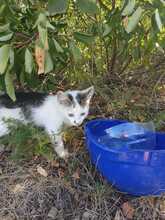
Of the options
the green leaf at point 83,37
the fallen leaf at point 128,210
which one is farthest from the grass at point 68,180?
the green leaf at point 83,37

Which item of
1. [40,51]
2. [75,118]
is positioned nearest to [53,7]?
[40,51]

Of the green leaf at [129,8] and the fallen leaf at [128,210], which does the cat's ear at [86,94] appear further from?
the green leaf at [129,8]

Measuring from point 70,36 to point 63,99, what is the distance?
1.55 feet

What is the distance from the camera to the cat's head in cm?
344

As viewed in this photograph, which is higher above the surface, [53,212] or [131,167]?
[131,167]

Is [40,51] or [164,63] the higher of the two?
[40,51]

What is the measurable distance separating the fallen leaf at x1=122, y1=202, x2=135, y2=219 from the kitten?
571 millimetres

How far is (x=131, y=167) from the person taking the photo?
2.94m

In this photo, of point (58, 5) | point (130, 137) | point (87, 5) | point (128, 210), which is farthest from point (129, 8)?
point (128, 210)

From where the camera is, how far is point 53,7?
2.24 metres

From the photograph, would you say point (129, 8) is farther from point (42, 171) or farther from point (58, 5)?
point (42, 171)

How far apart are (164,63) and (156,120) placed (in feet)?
1.66

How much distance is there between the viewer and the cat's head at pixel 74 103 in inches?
136

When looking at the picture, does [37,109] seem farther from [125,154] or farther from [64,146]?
[125,154]
